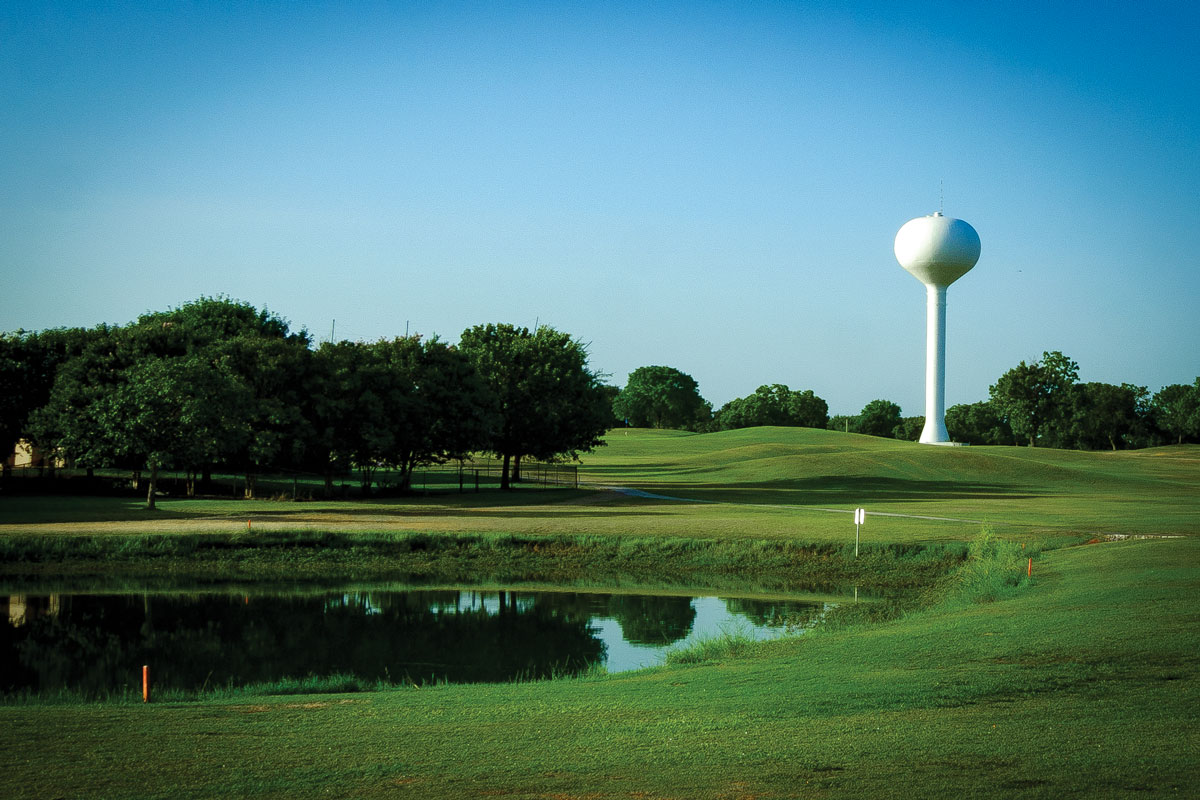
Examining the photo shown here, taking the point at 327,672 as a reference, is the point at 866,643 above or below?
above

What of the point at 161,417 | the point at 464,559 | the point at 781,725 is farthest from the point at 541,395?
the point at 781,725

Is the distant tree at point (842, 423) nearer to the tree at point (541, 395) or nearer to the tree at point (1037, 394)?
the tree at point (1037, 394)

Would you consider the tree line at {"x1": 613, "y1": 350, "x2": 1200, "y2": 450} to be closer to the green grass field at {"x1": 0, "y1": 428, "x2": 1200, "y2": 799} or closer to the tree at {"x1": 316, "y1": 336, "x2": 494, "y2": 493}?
the tree at {"x1": 316, "y1": 336, "x2": 494, "y2": 493}

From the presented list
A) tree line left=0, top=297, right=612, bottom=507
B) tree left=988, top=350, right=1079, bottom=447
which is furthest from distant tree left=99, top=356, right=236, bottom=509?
tree left=988, top=350, right=1079, bottom=447

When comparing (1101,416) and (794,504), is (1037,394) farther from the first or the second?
(794,504)

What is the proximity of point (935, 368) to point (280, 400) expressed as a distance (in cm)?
7867

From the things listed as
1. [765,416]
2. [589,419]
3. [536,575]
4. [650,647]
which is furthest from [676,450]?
[650,647]

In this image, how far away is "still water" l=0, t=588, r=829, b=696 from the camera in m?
21.6

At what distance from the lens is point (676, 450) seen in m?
121

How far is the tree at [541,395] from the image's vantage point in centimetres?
6366

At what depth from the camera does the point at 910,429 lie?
499 ft

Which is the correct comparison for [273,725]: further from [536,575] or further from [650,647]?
[536,575]

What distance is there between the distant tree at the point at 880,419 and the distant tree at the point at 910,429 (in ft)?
10.7

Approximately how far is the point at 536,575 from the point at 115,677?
1521 cm
